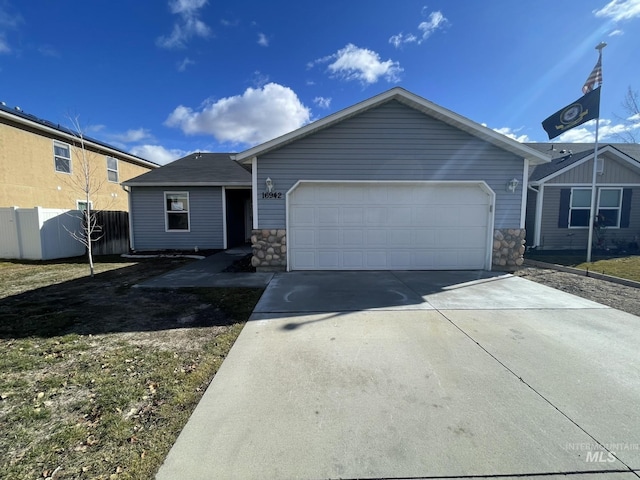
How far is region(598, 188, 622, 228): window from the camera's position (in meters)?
11.7

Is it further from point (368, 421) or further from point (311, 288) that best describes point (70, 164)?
point (368, 421)

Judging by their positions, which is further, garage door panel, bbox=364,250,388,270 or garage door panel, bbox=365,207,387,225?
garage door panel, bbox=364,250,388,270

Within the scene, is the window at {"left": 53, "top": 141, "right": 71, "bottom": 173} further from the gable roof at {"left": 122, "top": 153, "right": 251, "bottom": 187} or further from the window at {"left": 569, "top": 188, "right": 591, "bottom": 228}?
the window at {"left": 569, "top": 188, "right": 591, "bottom": 228}

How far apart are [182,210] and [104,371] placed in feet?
33.5

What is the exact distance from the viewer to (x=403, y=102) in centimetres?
735

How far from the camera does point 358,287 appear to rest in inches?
243

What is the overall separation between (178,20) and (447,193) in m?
9.88

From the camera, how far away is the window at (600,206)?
11617 mm

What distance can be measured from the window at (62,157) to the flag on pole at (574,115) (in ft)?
65.7

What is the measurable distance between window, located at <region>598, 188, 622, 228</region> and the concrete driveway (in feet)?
33.4

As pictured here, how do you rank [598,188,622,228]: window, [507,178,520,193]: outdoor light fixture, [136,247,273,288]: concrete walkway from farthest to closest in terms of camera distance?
[598,188,622,228]: window, [507,178,520,193]: outdoor light fixture, [136,247,273,288]: concrete walkway

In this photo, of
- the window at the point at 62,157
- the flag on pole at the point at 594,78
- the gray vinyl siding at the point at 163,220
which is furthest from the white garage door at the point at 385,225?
the window at the point at 62,157

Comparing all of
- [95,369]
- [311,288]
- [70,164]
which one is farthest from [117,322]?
[70,164]

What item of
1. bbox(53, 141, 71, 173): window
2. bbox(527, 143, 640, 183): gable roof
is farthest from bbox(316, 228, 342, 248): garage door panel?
bbox(53, 141, 71, 173): window
